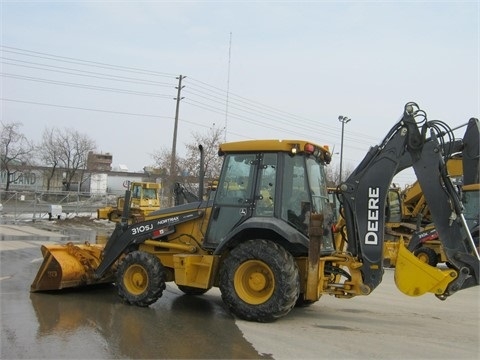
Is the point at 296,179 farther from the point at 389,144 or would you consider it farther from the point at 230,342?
the point at 230,342

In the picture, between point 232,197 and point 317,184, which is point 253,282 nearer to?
point 232,197

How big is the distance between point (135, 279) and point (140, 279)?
0.09 m

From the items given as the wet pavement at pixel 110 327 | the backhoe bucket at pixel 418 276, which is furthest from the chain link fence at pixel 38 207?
the backhoe bucket at pixel 418 276

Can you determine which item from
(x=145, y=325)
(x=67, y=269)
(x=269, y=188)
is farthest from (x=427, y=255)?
(x=67, y=269)

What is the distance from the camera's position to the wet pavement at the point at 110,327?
17.7 ft

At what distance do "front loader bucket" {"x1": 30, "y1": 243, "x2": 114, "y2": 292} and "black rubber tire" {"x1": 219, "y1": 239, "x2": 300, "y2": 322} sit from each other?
2.73 meters

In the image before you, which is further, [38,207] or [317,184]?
[38,207]

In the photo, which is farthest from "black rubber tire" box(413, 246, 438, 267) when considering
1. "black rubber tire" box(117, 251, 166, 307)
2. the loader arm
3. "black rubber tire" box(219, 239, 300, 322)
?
"black rubber tire" box(117, 251, 166, 307)

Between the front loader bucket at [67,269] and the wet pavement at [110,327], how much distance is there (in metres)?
0.20

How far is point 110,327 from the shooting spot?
638 cm

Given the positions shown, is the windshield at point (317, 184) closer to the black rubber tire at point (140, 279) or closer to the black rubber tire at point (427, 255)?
the black rubber tire at point (140, 279)

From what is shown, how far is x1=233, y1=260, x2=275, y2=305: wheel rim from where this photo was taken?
674 cm

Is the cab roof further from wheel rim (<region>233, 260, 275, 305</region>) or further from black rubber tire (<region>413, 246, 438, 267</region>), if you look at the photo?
black rubber tire (<region>413, 246, 438, 267</region>)

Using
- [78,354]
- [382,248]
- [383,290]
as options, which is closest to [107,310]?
[78,354]
